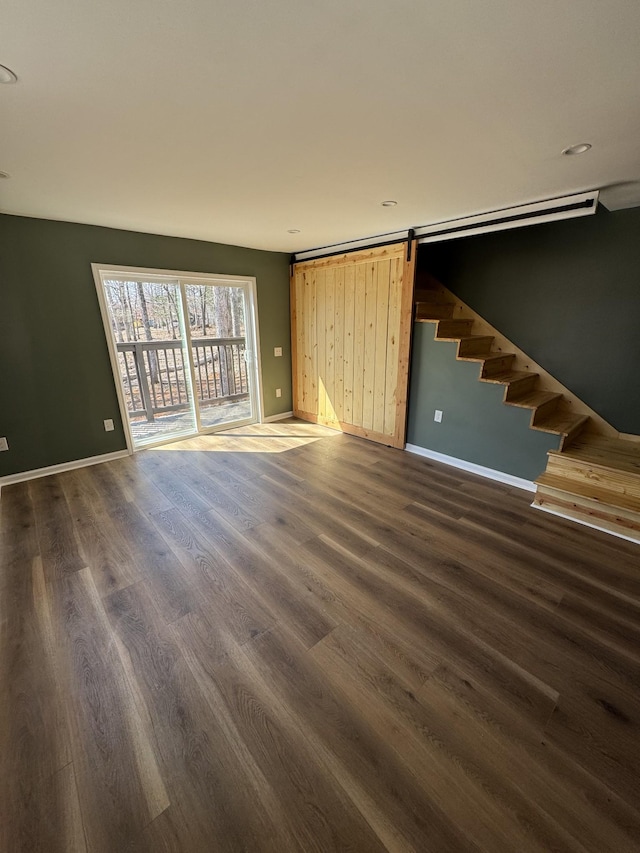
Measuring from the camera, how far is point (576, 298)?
10.3ft

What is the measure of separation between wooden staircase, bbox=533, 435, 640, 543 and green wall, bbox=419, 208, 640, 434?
2.17ft

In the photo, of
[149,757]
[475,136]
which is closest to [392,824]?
[149,757]

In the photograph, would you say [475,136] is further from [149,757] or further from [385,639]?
[149,757]

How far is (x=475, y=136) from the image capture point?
1588mm

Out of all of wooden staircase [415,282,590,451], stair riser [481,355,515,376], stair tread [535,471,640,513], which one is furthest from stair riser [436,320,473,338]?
stair tread [535,471,640,513]

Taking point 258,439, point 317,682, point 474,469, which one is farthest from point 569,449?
point 258,439

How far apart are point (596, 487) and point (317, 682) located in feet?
8.10

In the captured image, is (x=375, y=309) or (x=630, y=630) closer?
(x=630, y=630)

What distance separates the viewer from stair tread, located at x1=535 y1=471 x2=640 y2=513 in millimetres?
2380

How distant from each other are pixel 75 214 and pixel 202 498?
2.61 metres

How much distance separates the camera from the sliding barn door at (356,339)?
361 centimetres

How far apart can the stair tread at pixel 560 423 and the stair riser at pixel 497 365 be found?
0.63 m

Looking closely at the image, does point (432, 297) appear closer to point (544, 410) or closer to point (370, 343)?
point (370, 343)

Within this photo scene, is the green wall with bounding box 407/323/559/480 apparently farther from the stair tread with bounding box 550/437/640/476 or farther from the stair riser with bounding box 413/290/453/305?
the stair riser with bounding box 413/290/453/305
